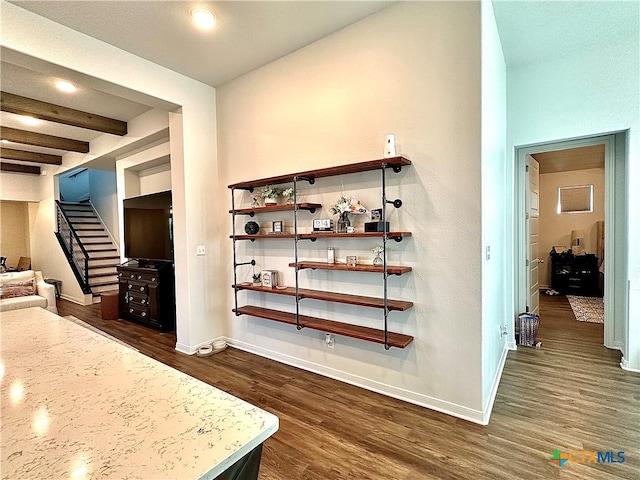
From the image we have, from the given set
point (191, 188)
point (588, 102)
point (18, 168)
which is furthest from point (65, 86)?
point (588, 102)

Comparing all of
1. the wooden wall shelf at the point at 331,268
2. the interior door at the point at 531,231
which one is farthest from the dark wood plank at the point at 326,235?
the interior door at the point at 531,231

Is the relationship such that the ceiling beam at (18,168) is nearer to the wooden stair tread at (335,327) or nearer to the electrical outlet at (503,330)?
the wooden stair tread at (335,327)

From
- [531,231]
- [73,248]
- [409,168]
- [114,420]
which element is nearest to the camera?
[114,420]

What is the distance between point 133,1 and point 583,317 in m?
6.48

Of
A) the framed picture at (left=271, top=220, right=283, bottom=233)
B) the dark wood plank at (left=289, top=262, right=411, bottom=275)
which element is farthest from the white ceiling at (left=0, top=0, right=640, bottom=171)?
the dark wood plank at (left=289, top=262, right=411, bottom=275)

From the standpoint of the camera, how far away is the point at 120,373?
998 mm

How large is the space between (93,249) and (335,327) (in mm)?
7276

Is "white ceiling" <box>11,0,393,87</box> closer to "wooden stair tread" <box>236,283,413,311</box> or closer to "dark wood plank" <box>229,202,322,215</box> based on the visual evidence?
"dark wood plank" <box>229,202,322,215</box>

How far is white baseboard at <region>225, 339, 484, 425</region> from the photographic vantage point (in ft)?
7.37

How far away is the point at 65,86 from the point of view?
12.0 ft

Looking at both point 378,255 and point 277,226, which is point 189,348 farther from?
point 378,255

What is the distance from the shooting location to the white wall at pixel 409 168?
87.2 inches

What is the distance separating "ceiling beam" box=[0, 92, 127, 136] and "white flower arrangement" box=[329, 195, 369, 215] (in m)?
4.02

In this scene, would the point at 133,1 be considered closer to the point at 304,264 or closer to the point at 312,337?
the point at 304,264
